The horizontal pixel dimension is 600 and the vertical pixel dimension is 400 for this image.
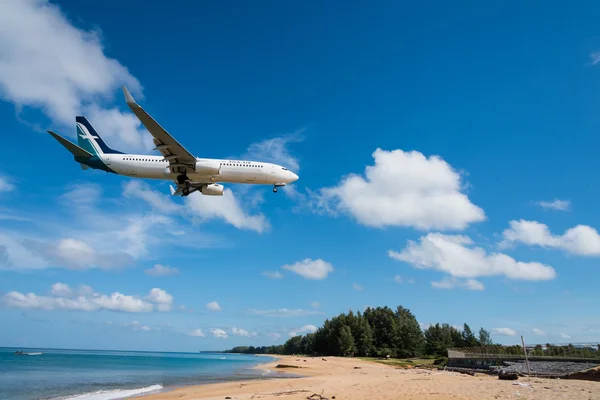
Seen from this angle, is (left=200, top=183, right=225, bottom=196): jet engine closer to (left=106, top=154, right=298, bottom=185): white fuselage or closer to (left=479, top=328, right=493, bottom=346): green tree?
A: (left=106, top=154, right=298, bottom=185): white fuselage

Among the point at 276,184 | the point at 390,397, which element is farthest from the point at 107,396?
the point at 390,397

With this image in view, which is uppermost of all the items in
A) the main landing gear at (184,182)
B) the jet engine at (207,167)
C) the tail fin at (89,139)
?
the tail fin at (89,139)

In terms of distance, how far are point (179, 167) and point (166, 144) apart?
2.64 m

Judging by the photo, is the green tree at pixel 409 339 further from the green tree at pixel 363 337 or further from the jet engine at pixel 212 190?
the jet engine at pixel 212 190

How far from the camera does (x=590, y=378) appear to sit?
79.0 feet

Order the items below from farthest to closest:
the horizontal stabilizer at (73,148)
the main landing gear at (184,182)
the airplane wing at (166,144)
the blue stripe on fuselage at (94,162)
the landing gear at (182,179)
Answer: the blue stripe on fuselage at (94,162)
the main landing gear at (184,182)
the landing gear at (182,179)
the horizontal stabilizer at (73,148)
the airplane wing at (166,144)

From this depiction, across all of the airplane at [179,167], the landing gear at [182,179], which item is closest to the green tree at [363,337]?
the airplane at [179,167]

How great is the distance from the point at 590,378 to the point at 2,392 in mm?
45724

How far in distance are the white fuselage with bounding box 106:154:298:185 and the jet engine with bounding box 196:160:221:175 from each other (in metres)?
0.22

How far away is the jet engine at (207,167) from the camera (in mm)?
32688

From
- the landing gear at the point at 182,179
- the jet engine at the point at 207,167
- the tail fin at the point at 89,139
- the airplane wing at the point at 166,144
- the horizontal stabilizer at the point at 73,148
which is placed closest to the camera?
the airplane wing at the point at 166,144

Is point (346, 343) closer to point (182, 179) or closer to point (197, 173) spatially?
point (182, 179)

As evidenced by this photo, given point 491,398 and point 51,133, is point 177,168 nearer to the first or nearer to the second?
point 51,133

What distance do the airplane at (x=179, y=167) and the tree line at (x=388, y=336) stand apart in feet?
209
